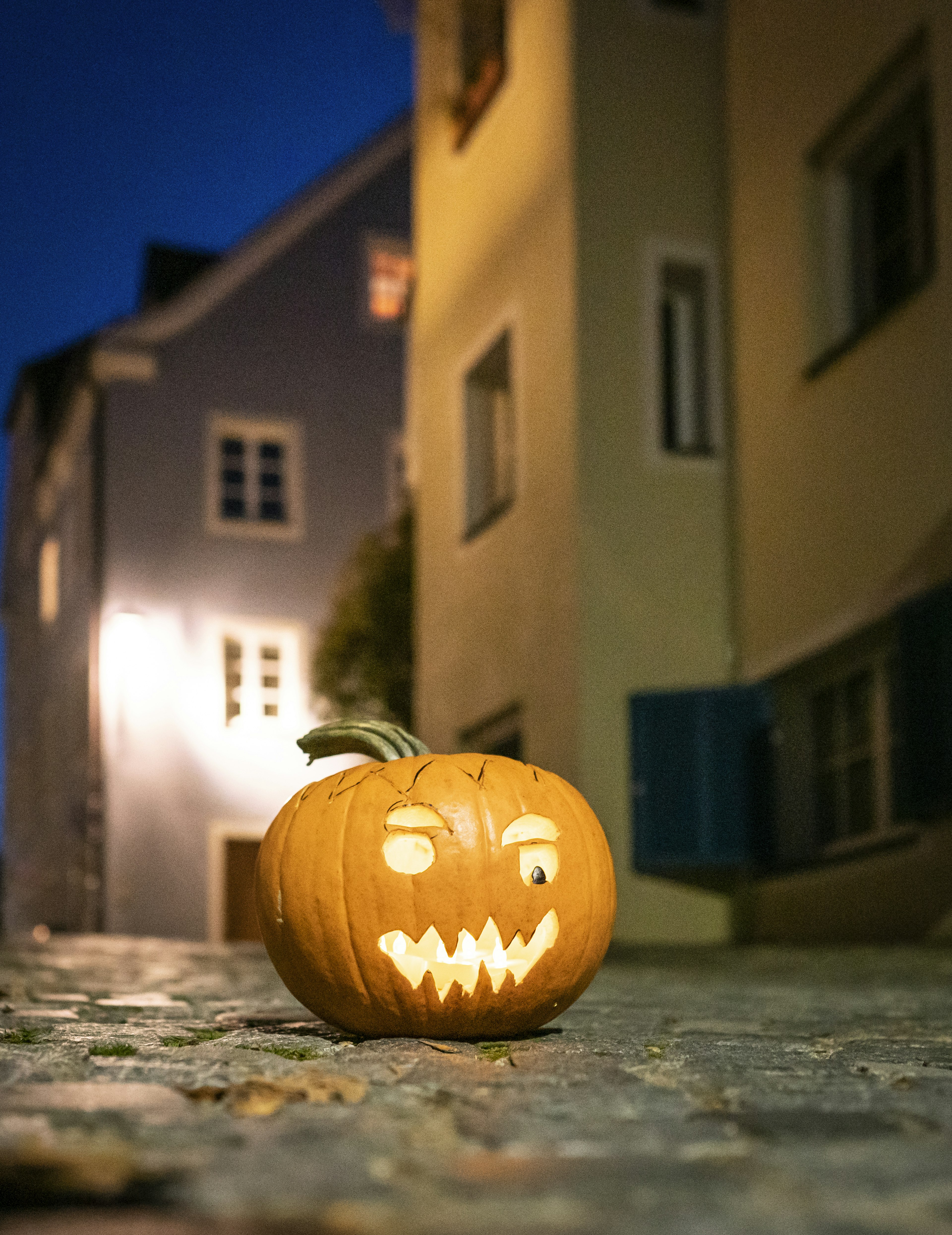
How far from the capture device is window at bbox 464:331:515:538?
12.2 metres

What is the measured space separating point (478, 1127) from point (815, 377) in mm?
7873

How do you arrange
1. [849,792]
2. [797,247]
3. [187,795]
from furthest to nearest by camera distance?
[187,795] < [797,247] < [849,792]

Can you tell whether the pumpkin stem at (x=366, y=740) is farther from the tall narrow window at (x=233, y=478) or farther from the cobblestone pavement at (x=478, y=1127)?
the tall narrow window at (x=233, y=478)

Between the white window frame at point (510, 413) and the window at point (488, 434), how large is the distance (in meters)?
0.02

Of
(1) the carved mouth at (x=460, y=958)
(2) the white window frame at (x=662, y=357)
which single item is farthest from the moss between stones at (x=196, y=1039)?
(2) the white window frame at (x=662, y=357)

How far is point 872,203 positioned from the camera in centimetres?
944

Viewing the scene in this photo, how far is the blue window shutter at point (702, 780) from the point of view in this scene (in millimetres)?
9477

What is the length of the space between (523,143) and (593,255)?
1448 mm

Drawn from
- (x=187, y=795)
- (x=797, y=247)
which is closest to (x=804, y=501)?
(x=797, y=247)

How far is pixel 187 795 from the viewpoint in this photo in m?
18.8

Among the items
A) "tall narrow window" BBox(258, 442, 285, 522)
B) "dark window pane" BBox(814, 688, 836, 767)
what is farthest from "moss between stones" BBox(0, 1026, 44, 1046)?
"tall narrow window" BBox(258, 442, 285, 522)

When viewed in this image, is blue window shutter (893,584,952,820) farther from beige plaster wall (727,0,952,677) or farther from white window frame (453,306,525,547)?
white window frame (453,306,525,547)

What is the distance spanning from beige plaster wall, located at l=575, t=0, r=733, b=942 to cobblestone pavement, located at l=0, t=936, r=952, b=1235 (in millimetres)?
5912

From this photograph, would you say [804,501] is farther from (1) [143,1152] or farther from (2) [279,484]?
(2) [279,484]
